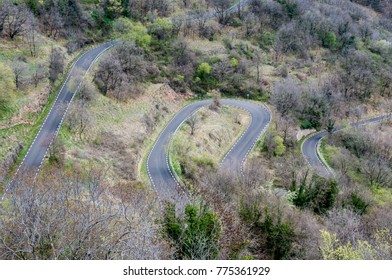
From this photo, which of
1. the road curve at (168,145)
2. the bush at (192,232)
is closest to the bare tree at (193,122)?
the road curve at (168,145)

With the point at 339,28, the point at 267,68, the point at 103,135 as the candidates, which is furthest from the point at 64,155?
the point at 339,28

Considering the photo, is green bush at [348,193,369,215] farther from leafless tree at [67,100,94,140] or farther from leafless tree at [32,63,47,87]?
leafless tree at [32,63,47,87]

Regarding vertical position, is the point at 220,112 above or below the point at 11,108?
below

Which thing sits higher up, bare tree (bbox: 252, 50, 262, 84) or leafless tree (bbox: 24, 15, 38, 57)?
leafless tree (bbox: 24, 15, 38, 57)

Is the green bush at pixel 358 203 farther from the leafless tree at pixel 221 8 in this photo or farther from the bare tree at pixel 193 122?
the leafless tree at pixel 221 8

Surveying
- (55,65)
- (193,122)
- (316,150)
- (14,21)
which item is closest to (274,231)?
(193,122)

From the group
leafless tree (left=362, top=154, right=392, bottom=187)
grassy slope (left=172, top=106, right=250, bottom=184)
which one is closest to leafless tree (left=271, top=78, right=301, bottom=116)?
grassy slope (left=172, top=106, right=250, bottom=184)

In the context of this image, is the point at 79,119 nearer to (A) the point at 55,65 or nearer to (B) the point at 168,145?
(B) the point at 168,145
